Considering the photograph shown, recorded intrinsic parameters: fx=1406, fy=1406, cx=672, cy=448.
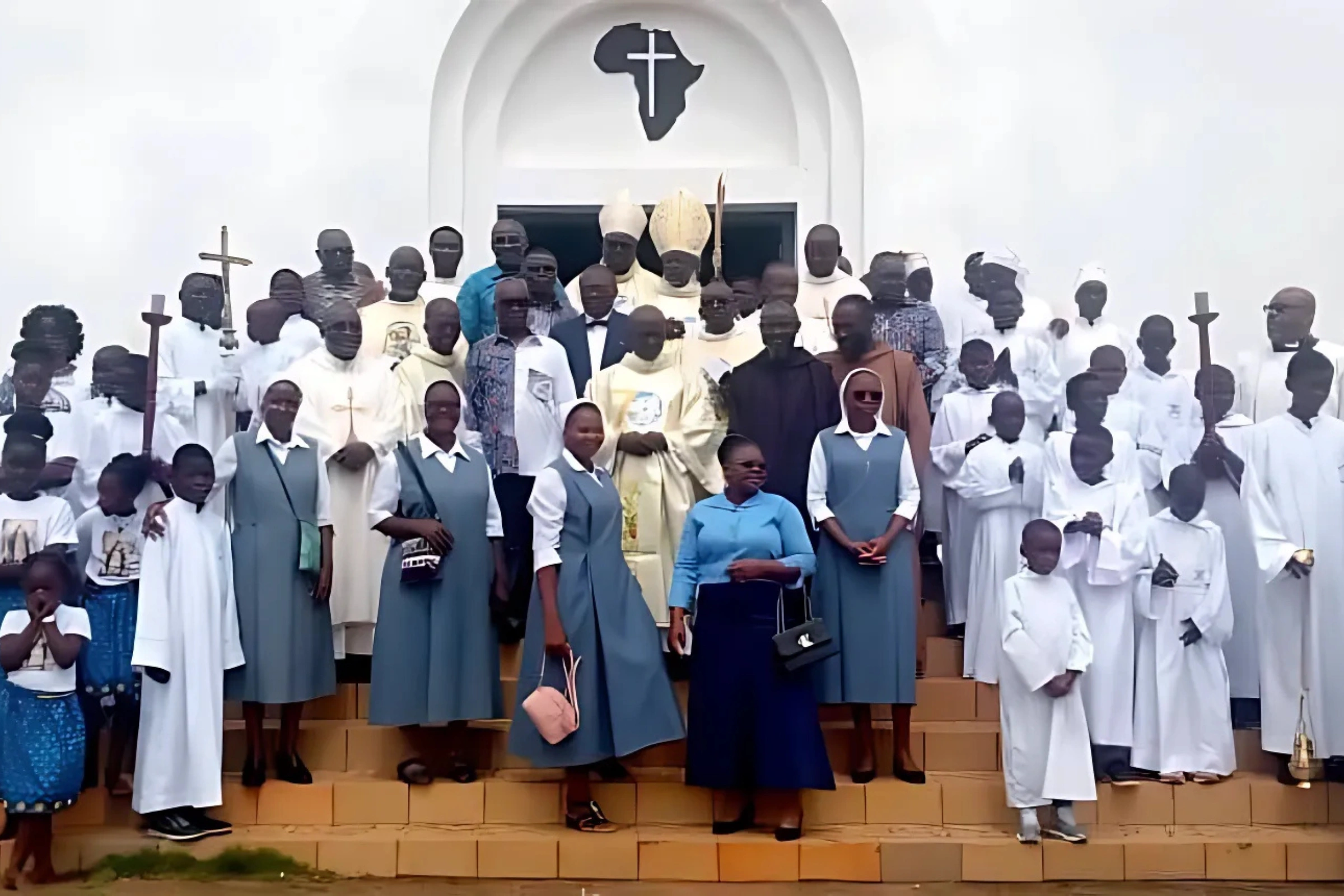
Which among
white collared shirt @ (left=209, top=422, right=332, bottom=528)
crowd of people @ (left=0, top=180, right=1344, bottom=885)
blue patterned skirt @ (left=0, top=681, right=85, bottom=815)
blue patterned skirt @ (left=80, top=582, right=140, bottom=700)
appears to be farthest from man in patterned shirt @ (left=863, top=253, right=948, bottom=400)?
blue patterned skirt @ (left=0, top=681, right=85, bottom=815)

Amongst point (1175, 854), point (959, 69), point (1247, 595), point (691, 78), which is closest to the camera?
point (1175, 854)

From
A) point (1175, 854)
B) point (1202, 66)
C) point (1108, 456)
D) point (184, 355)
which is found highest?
point (1202, 66)

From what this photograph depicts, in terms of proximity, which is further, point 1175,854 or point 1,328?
point 1,328

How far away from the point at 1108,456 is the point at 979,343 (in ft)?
3.17

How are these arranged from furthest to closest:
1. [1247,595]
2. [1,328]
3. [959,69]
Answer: [959,69], [1,328], [1247,595]

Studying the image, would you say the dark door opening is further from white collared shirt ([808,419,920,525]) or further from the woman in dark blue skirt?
the woman in dark blue skirt

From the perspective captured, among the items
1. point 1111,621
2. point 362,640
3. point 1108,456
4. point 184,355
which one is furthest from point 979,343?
point 184,355

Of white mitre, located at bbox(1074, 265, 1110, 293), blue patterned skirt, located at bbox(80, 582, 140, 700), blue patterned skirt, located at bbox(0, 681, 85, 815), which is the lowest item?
blue patterned skirt, located at bbox(0, 681, 85, 815)

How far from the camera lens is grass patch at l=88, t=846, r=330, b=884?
17.8 feet

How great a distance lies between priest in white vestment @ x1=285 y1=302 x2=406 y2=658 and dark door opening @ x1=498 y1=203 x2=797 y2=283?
2.72m

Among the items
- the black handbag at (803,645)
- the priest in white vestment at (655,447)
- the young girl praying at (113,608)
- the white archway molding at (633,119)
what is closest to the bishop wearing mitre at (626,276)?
the priest in white vestment at (655,447)

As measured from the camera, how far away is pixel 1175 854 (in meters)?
5.52

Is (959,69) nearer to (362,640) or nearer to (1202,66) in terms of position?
(1202,66)

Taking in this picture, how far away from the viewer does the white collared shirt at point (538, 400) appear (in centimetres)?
630
